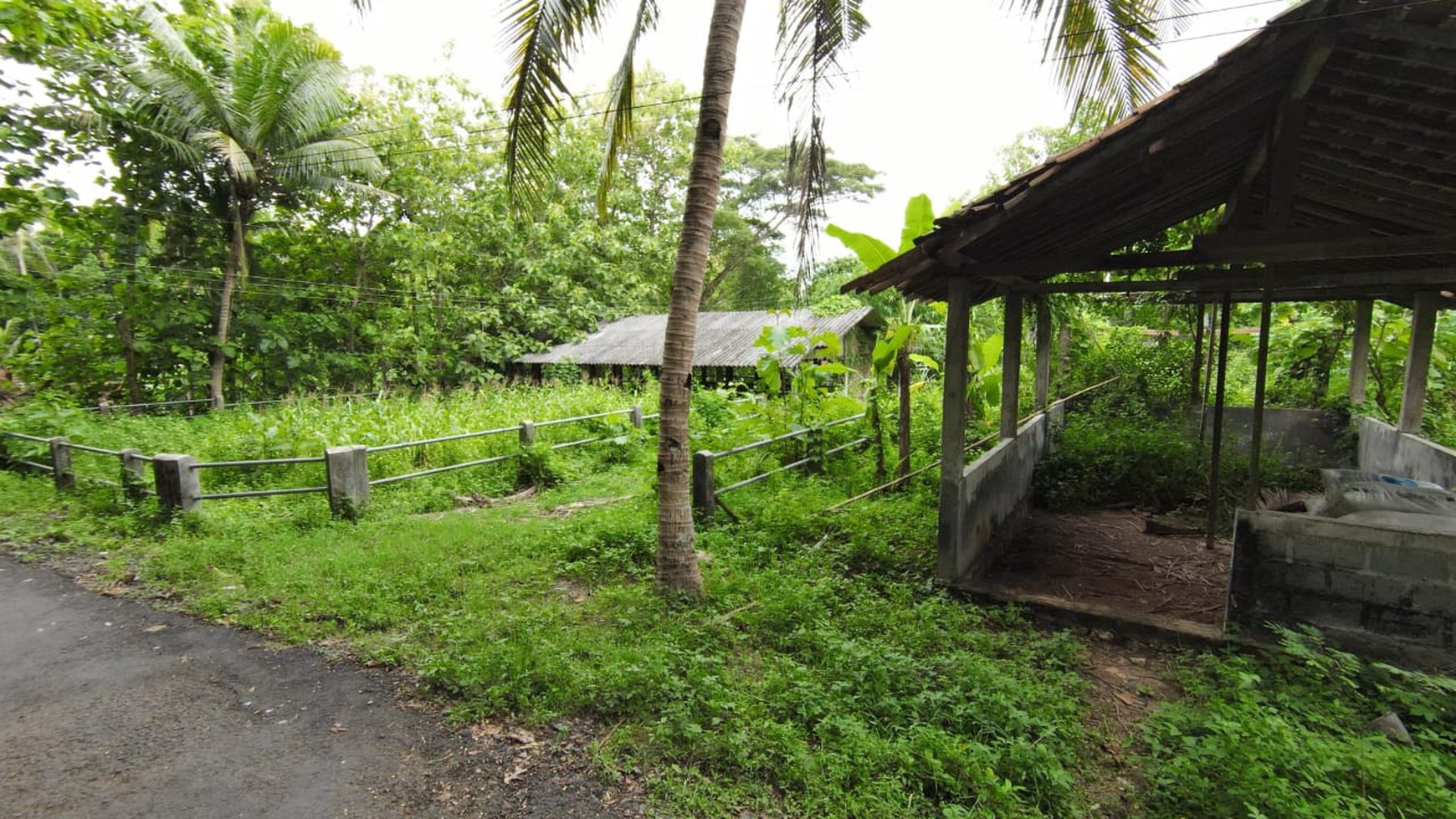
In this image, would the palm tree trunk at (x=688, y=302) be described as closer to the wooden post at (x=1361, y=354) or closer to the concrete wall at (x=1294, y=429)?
the concrete wall at (x=1294, y=429)

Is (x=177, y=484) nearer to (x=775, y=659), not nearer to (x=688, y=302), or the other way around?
(x=688, y=302)

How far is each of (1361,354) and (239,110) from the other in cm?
2097

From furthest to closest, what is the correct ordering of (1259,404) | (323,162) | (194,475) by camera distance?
(323,162) → (194,475) → (1259,404)

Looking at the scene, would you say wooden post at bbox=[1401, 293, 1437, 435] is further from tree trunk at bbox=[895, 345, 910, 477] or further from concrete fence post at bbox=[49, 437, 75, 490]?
concrete fence post at bbox=[49, 437, 75, 490]

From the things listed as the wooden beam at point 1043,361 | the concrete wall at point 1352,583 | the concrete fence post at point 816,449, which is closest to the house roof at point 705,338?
the wooden beam at point 1043,361

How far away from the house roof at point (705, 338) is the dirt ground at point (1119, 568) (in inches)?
360

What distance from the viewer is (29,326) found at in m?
14.6

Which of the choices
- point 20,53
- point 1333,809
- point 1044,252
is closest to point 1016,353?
point 1044,252

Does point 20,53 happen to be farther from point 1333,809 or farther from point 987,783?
point 1333,809

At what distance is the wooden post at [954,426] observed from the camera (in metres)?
4.95

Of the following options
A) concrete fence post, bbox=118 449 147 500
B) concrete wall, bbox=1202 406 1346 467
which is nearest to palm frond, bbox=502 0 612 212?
concrete fence post, bbox=118 449 147 500

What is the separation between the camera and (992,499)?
5.96 metres

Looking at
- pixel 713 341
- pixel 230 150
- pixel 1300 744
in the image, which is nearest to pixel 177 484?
pixel 1300 744

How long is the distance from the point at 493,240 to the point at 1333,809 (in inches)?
912
